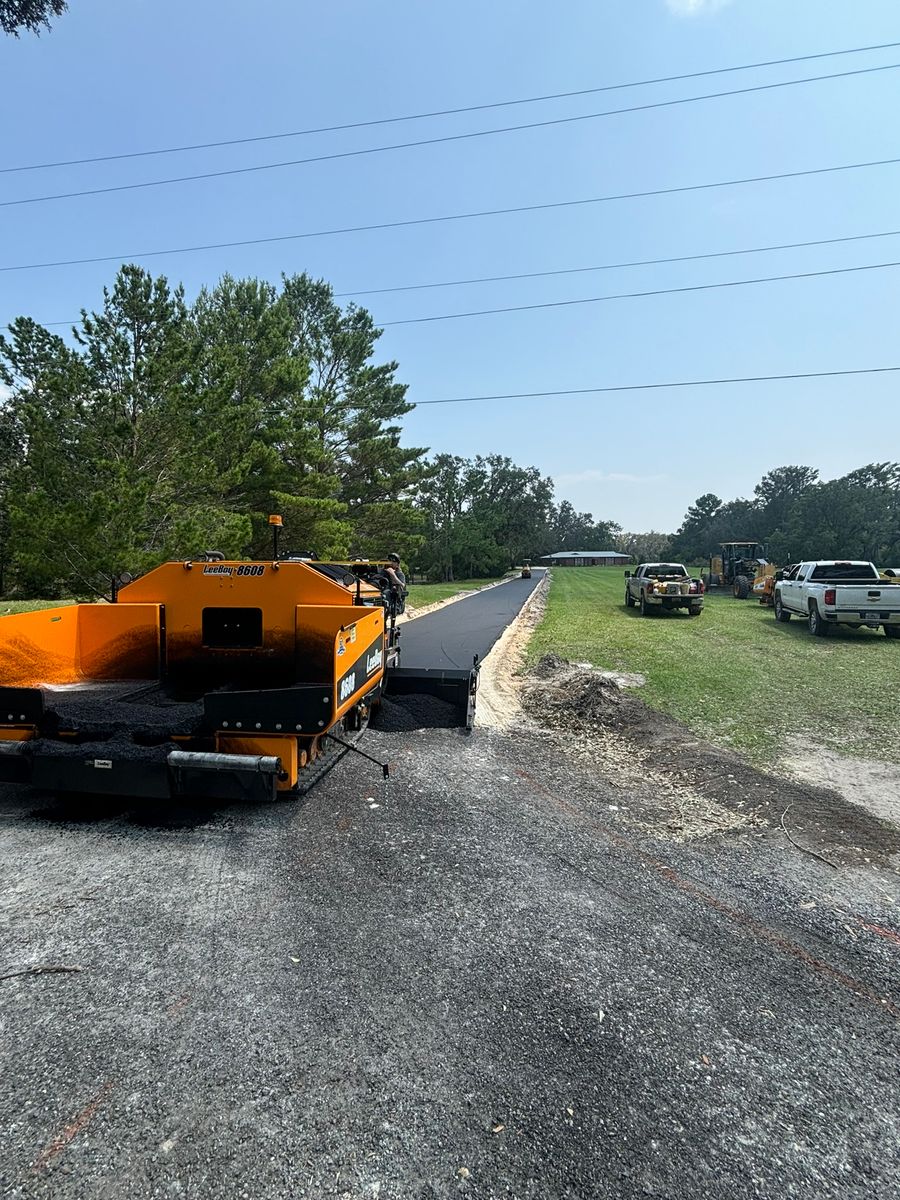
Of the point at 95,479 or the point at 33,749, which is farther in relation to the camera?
the point at 95,479

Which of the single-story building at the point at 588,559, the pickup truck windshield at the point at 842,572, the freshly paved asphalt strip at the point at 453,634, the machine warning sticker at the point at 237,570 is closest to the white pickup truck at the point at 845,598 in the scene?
the pickup truck windshield at the point at 842,572

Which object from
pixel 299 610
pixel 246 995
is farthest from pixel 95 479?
pixel 246 995

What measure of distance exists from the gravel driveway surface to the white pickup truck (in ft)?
36.8

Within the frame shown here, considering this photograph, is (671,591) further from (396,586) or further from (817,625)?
(396,586)

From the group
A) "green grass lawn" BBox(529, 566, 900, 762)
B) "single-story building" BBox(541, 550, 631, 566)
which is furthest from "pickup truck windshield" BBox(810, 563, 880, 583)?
"single-story building" BBox(541, 550, 631, 566)

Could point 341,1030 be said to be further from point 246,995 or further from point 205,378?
point 205,378

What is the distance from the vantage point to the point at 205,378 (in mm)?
16094

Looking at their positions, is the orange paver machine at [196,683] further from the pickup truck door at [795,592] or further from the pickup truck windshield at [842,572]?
the pickup truck windshield at [842,572]

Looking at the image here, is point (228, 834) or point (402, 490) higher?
point (402, 490)

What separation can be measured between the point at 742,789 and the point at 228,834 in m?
3.85

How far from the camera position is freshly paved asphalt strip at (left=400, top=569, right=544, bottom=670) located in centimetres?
1050

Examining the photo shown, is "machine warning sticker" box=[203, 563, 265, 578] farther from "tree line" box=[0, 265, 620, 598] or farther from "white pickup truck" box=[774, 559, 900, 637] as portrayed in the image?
"white pickup truck" box=[774, 559, 900, 637]

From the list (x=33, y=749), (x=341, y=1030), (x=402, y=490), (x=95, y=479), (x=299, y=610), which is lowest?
(x=341, y=1030)

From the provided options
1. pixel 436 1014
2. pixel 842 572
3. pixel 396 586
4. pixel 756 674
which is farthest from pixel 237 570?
pixel 842 572
